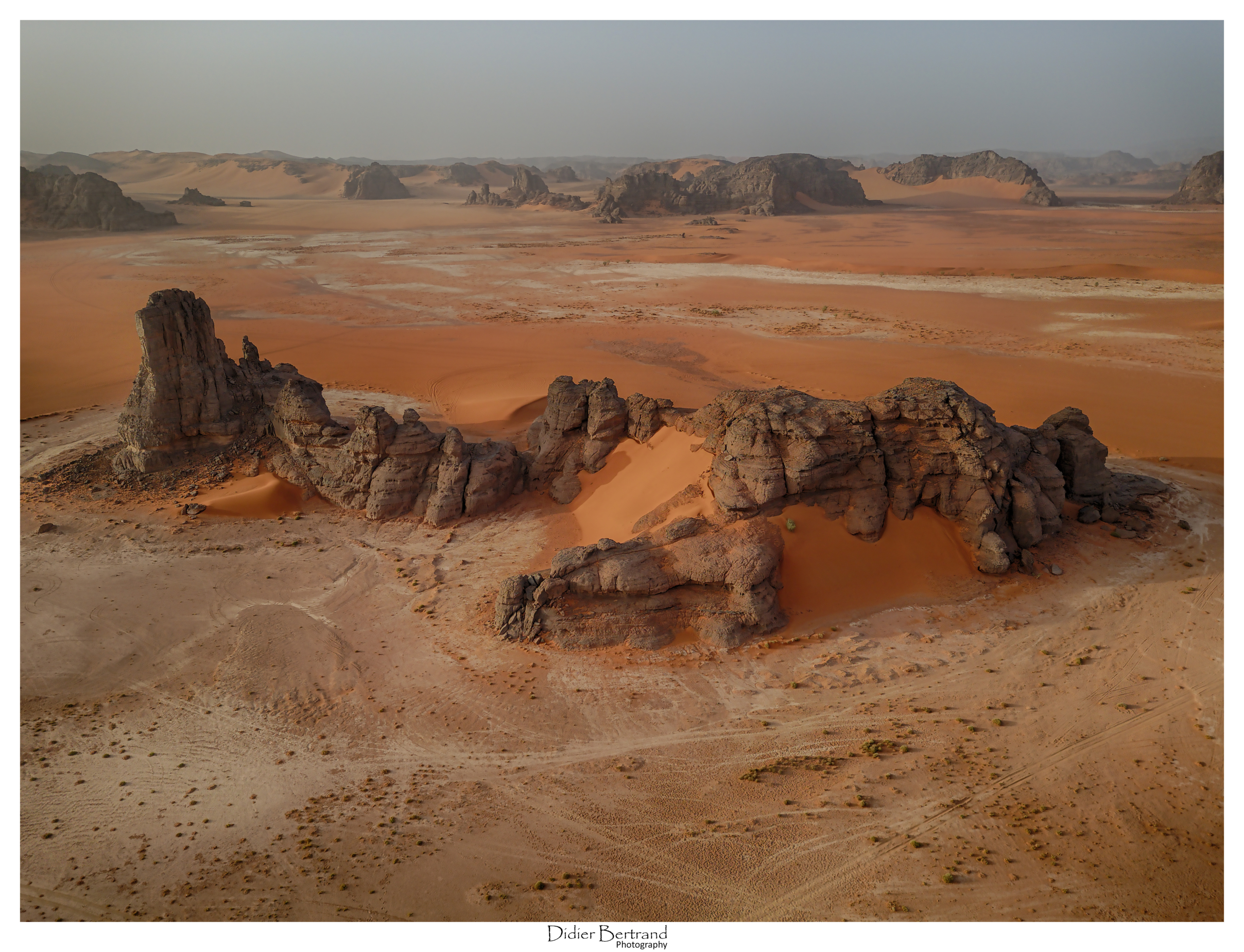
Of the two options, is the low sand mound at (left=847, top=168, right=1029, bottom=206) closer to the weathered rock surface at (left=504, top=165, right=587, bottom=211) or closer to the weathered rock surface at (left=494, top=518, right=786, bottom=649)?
the weathered rock surface at (left=504, top=165, right=587, bottom=211)

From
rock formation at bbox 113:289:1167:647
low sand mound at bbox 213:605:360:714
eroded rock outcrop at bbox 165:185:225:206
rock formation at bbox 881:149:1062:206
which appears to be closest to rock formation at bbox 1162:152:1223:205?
rock formation at bbox 881:149:1062:206

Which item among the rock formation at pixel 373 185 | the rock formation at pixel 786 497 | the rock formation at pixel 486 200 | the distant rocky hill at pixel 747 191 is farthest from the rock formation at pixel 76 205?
the rock formation at pixel 786 497

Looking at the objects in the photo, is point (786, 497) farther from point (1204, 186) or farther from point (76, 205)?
point (1204, 186)

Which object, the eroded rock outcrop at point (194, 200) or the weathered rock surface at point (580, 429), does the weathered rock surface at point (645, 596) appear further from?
the eroded rock outcrop at point (194, 200)

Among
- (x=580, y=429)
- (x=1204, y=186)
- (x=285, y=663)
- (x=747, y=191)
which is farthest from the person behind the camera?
(x=747, y=191)

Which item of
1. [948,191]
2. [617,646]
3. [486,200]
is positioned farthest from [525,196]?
[617,646]

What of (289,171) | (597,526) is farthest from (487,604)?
(289,171)
